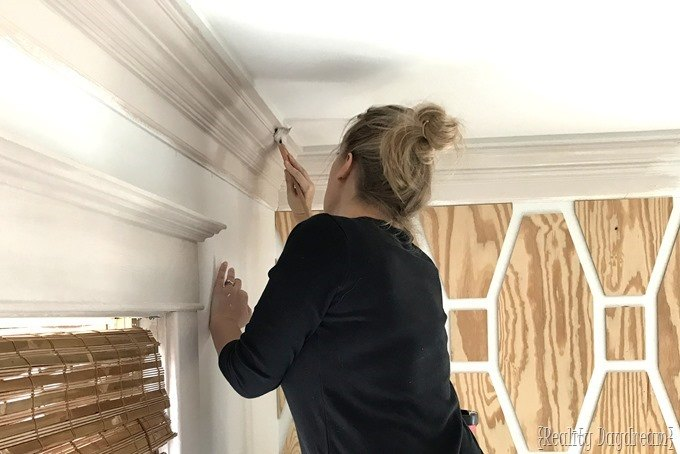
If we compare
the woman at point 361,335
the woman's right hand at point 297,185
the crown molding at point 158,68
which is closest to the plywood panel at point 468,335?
the woman's right hand at point 297,185

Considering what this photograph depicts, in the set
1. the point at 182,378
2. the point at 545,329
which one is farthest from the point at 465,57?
the point at 545,329

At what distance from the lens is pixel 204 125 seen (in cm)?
148

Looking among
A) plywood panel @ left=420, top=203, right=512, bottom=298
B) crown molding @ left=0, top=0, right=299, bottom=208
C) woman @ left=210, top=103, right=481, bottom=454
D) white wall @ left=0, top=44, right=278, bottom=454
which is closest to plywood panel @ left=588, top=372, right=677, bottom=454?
plywood panel @ left=420, top=203, right=512, bottom=298

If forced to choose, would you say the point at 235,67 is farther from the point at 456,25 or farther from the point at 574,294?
the point at 574,294

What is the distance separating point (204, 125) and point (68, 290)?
0.65 metres

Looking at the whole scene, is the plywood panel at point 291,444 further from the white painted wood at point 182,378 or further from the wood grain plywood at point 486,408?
the white painted wood at point 182,378

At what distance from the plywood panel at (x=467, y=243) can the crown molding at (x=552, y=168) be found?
0.04 m

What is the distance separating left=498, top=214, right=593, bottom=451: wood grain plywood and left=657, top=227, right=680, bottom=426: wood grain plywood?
0.22 m

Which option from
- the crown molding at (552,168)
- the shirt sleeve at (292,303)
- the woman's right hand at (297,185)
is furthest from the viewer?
the crown molding at (552,168)

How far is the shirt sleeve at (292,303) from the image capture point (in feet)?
3.82

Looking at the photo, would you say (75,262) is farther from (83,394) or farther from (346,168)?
(346,168)

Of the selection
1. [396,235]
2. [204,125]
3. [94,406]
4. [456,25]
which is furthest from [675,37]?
[94,406]

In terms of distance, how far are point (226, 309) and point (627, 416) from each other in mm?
1434

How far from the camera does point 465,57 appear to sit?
1.53 metres
